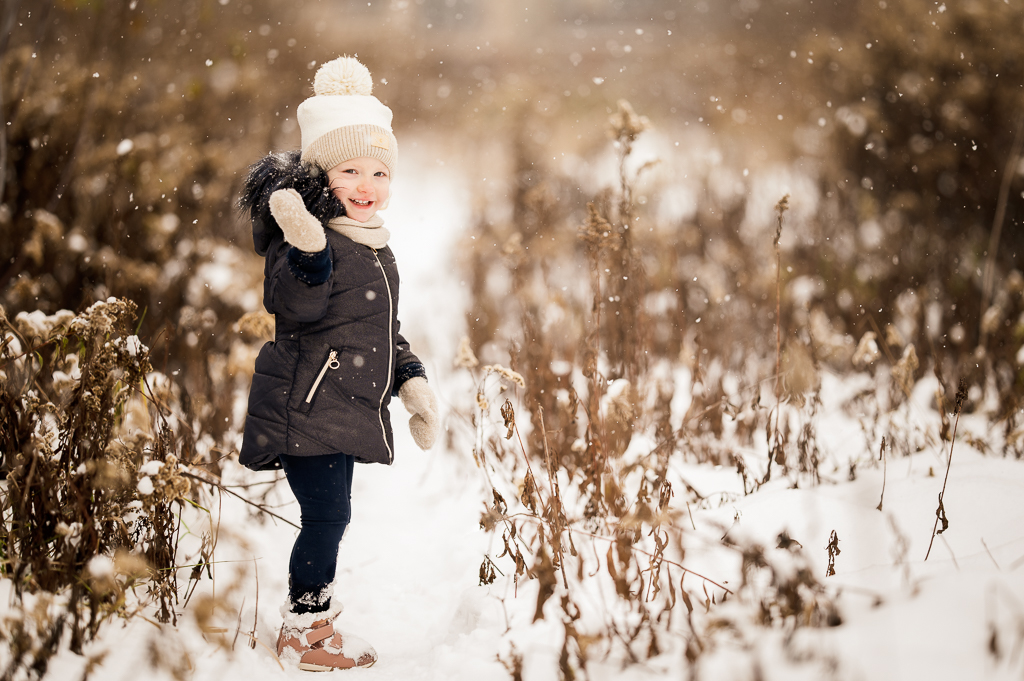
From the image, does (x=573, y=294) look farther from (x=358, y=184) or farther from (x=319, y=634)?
(x=319, y=634)

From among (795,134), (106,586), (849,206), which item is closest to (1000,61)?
(849,206)

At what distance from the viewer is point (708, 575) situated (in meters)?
1.73

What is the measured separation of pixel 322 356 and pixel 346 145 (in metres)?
0.54

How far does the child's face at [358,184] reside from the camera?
1.74m

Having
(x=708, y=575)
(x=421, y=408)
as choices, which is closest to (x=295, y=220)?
(x=421, y=408)

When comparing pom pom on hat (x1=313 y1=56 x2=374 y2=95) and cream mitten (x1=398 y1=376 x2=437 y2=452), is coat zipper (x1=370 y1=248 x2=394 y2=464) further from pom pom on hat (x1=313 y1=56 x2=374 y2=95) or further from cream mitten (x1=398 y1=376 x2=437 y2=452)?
pom pom on hat (x1=313 y1=56 x2=374 y2=95)

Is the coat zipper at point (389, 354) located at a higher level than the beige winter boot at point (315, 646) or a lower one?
higher

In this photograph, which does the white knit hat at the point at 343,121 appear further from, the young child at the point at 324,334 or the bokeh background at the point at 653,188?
the bokeh background at the point at 653,188

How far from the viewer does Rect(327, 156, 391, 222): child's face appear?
1740 millimetres

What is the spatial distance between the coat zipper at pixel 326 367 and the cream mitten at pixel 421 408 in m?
0.24

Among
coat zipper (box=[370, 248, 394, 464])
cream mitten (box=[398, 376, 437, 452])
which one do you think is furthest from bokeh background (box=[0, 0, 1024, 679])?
coat zipper (box=[370, 248, 394, 464])

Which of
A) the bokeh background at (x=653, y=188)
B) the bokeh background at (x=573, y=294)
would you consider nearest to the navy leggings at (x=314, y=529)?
the bokeh background at (x=573, y=294)

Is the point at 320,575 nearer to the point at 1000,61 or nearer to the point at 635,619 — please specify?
the point at 635,619

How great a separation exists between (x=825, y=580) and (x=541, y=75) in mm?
8979
